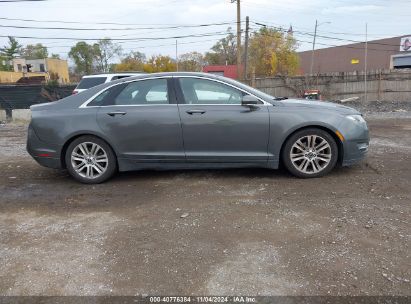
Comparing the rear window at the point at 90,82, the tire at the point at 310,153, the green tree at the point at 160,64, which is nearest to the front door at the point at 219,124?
the tire at the point at 310,153

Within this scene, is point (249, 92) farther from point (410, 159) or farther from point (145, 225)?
point (410, 159)

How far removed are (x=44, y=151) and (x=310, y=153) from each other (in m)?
3.86

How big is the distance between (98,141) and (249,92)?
2.29 meters

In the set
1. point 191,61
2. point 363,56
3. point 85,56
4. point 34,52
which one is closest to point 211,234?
point 363,56

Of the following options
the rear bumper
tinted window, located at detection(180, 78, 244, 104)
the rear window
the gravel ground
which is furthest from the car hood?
the rear window

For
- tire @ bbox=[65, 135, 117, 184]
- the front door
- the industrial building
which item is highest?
the industrial building

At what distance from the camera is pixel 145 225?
12.4ft

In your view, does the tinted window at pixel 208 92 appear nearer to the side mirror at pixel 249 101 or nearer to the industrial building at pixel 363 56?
the side mirror at pixel 249 101

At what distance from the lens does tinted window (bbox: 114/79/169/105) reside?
5.18 metres

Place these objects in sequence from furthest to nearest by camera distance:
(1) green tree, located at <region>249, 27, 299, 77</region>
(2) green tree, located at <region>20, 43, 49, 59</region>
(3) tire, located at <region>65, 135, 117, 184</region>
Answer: (2) green tree, located at <region>20, 43, 49, 59</region>, (1) green tree, located at <region>249, 27, 299, 77</region>, (3) tire, located at <region>65, 135, 117, 184</region>

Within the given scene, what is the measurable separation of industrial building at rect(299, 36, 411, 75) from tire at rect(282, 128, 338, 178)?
3413cm

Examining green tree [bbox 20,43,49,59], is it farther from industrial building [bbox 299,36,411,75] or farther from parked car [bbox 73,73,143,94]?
parked car [bbox 73,73,143,94]

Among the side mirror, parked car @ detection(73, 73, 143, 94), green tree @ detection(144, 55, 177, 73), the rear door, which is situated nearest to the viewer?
the side mirror

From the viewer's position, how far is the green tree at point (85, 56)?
78062 mm
